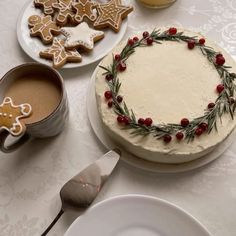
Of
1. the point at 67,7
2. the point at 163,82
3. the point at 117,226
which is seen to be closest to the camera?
the point at 117,226

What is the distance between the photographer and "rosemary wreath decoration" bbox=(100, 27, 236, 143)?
806 mm

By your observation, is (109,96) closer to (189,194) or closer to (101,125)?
(101,125)

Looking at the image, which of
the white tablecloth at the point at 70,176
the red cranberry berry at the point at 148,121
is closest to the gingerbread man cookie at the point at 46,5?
the white tablecloth at the point at 70,176

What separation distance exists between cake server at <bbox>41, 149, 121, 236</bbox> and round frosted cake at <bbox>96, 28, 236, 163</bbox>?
0.20ft

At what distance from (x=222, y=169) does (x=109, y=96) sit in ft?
0.97

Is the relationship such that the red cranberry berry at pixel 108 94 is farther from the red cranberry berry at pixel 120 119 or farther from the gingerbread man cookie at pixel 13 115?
the gingerbread man cookie at pixel 13 115

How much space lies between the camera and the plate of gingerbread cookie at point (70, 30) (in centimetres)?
99

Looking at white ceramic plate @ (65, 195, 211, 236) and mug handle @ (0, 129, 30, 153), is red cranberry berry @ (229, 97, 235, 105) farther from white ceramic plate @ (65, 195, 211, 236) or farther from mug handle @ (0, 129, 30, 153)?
mug handle @ (0, 129, 30, 153)

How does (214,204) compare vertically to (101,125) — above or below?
below

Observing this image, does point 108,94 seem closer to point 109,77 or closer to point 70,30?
point 109,77

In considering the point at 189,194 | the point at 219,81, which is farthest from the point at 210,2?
the point at 189,194

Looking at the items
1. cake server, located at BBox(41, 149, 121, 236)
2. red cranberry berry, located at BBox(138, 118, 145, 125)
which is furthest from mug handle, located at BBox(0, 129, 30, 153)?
red cranberry berry, located at BBox(138, 118, 145, 125)

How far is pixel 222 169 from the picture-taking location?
2.81 ft

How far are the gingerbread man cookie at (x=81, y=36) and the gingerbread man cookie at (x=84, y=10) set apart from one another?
0.02 meters
